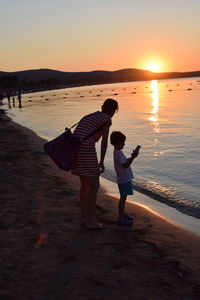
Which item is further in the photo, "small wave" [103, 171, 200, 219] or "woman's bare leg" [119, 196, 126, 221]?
"small wave" [103, 171, 200, 219]

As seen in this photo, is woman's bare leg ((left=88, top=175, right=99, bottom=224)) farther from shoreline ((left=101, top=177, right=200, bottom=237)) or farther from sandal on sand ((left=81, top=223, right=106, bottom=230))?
shoreline ((left=101, top=177, right=200, bottom=237))

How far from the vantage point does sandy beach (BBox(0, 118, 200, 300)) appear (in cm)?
423

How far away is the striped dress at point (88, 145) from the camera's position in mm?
5449

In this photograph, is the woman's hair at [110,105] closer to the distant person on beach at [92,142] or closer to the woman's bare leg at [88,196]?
the distant person on beach at [92,142]

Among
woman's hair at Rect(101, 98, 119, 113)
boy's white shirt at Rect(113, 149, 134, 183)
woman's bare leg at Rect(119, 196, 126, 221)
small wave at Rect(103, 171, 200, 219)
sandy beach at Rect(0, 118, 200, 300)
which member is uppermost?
woman's hair at Rect(101, 98, 119, 113)

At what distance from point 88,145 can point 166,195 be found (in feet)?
14.6

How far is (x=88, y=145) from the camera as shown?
553 centimetres

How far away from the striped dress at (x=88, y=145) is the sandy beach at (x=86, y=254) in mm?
1126

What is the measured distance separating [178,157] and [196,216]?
7.24 metres

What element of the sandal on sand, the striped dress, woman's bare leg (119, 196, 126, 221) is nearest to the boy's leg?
woman's bare leg (119, 196, 126, 221)

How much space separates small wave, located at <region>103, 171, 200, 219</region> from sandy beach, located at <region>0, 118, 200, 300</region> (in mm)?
1014

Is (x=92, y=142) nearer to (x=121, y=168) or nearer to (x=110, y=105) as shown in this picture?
(x=110, y=105)

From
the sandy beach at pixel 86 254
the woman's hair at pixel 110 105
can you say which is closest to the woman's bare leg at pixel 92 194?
the sandy beach at pixel 86 254

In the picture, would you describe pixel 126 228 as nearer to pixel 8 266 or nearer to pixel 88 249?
pixel 88 249
